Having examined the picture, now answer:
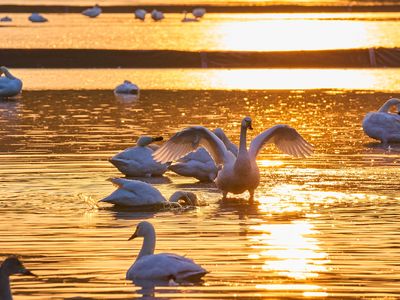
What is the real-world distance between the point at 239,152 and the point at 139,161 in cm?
233

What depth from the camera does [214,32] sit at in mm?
67750

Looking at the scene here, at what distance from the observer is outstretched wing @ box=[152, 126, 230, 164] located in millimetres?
18578

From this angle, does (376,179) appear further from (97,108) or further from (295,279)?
(97,108)

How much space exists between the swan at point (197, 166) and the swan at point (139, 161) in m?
0.28

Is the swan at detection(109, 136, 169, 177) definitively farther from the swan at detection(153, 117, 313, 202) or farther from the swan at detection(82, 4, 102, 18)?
the swan at detection(82, 4, 102, 18)

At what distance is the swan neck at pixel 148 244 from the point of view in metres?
12.8

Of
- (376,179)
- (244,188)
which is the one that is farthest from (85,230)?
(376,179)

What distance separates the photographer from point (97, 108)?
31984mm

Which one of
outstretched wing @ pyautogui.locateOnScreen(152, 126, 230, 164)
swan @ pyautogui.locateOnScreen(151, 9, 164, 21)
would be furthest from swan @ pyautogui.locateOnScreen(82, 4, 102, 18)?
outstretched wing @ pyautogui.locateOnScreen(152, 126, 230, 164)

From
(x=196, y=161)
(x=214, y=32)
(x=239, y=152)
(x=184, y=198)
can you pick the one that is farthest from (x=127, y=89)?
(x=214, y=32)

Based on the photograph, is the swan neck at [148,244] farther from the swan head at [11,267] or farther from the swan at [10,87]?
the swan at [10,87]

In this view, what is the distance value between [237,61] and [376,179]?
29439 millimetres

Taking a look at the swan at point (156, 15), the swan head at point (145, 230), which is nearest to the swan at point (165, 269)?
the swan head at point (145, 230)

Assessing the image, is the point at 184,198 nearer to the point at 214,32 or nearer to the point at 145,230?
the point at 145,230
